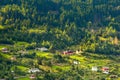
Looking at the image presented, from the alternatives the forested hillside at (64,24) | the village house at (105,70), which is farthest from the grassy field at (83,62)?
the forested hillside at (64,24)

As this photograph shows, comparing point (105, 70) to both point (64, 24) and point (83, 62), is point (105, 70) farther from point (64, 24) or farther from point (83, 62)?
point (64, 24)

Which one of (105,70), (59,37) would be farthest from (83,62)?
(59,37)

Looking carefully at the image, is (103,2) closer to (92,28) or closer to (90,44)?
(92,28)

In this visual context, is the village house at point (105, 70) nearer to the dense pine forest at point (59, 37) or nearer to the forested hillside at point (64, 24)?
the dense pine forest at point (59, 37)

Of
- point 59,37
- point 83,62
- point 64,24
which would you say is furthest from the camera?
point 64,24

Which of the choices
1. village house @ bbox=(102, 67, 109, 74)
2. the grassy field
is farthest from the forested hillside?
village house @ bbox=(102, 67, 109, 74)

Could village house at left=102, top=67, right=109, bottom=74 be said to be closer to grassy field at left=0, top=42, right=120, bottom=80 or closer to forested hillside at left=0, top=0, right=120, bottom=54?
grassy field at left=0, top=42, right=120, bottom=80

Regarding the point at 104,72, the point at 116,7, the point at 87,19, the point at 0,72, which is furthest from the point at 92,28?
the point at 0,72
